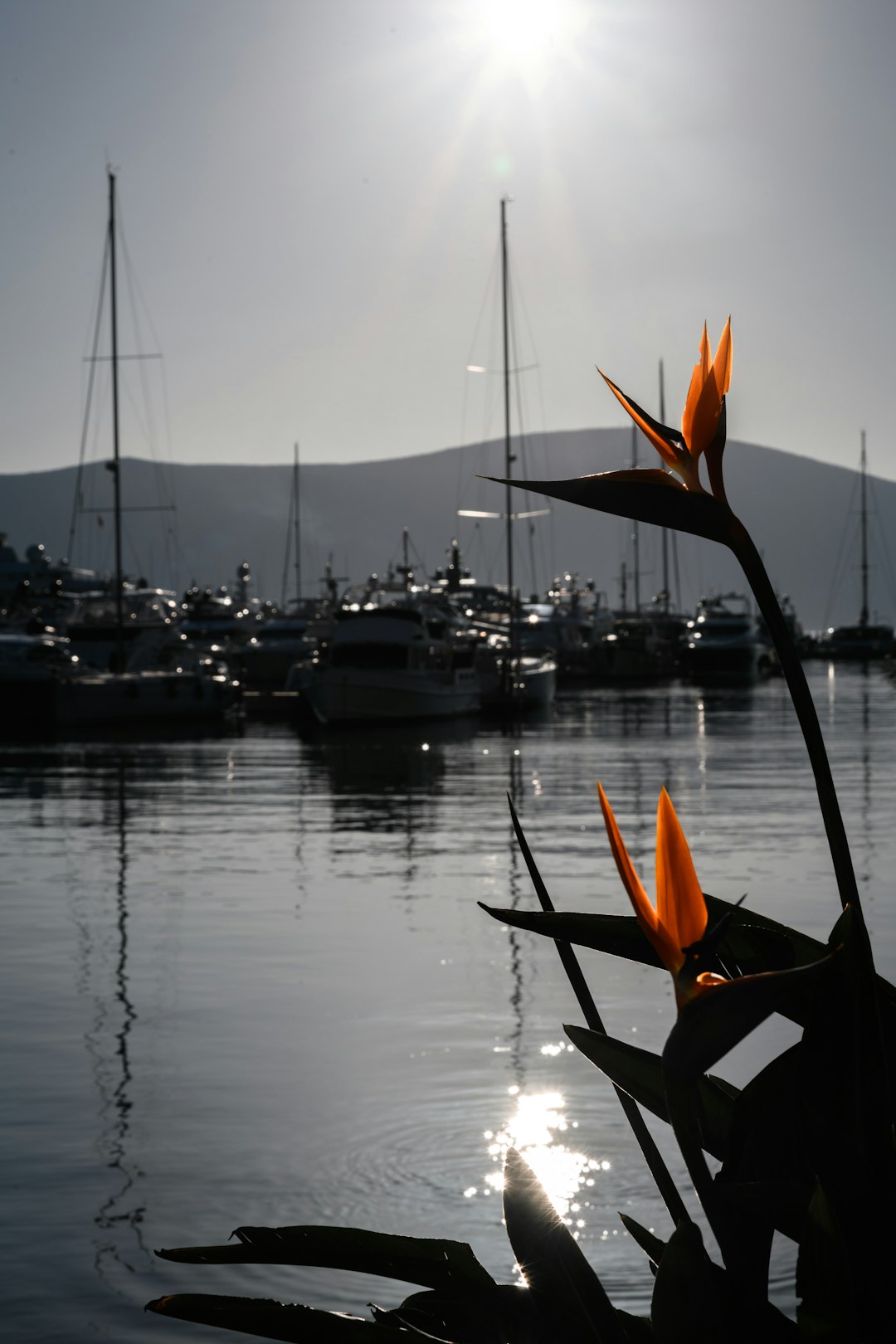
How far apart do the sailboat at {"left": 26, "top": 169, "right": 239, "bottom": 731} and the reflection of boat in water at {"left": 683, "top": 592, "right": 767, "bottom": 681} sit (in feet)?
113

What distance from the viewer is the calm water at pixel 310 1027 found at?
568 centimetres

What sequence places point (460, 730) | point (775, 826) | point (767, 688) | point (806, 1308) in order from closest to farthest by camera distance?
point (806, 1308), point (775, 826), point (460, 730), point (767, 688)

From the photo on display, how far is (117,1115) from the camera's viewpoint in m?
7.03

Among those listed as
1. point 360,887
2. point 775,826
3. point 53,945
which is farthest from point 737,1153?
point 775,826

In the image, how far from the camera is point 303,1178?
6219mm

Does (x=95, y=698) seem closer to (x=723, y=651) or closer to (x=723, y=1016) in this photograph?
(x=723, y=651)

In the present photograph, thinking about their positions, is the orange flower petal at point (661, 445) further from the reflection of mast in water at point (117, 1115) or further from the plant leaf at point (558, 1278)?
the reflection of mast in water at point (117, 1115)

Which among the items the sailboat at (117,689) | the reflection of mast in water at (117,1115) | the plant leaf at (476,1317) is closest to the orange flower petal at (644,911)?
the plant leaf at (476,1317)

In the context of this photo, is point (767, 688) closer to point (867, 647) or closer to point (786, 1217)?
point (867, 647)

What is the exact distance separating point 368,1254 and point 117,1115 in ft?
16.3

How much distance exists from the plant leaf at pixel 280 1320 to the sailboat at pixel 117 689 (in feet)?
126

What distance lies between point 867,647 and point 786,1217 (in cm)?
10981

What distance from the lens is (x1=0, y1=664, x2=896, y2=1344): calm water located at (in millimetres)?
5676

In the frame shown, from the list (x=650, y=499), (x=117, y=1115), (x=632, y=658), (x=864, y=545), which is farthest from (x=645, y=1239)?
(x=864, y=545)
